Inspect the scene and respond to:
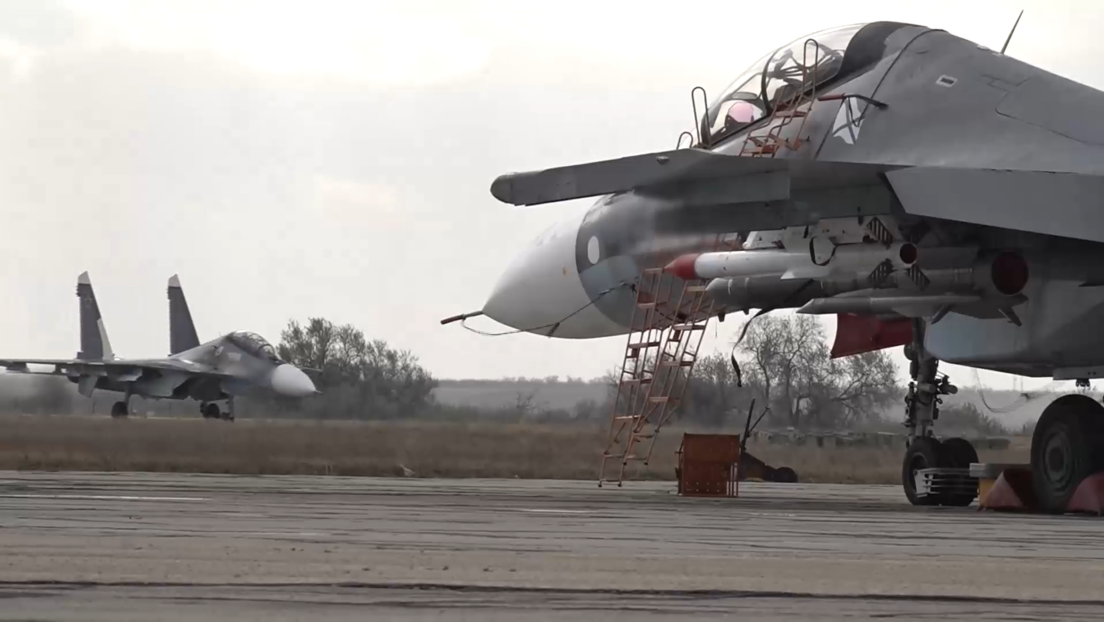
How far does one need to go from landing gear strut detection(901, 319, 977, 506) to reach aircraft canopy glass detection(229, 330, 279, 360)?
38.3 m

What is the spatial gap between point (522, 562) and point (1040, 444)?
22.1 feet

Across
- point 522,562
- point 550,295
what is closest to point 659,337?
point 550,295

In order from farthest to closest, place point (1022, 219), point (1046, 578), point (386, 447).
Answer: point (386, 447)
point (1022, 219)
point (1046, 578)

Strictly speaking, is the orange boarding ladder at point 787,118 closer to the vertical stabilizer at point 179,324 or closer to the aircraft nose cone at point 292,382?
the aircraft nose cone at point 292,382

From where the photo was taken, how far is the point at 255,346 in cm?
5053

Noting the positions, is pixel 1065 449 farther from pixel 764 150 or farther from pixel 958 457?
pixel 764 150

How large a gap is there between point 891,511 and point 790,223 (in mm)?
2147

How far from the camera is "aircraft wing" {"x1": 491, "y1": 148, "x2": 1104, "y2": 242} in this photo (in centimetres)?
1027

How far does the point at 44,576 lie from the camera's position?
5.29 meters

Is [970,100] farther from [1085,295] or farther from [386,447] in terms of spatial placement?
[386,447]

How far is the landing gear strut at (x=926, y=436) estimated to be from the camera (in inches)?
510

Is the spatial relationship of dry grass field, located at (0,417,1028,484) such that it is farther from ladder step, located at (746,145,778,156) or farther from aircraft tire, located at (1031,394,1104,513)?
aircraft tire, located at (1031,394,1104,513)

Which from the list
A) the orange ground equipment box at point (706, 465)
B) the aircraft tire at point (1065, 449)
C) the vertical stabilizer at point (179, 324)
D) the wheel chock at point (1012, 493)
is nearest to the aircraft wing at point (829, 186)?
the aircraft tire at point (1065, 449)

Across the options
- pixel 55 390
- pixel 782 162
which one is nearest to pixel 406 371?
pixel 55 390
